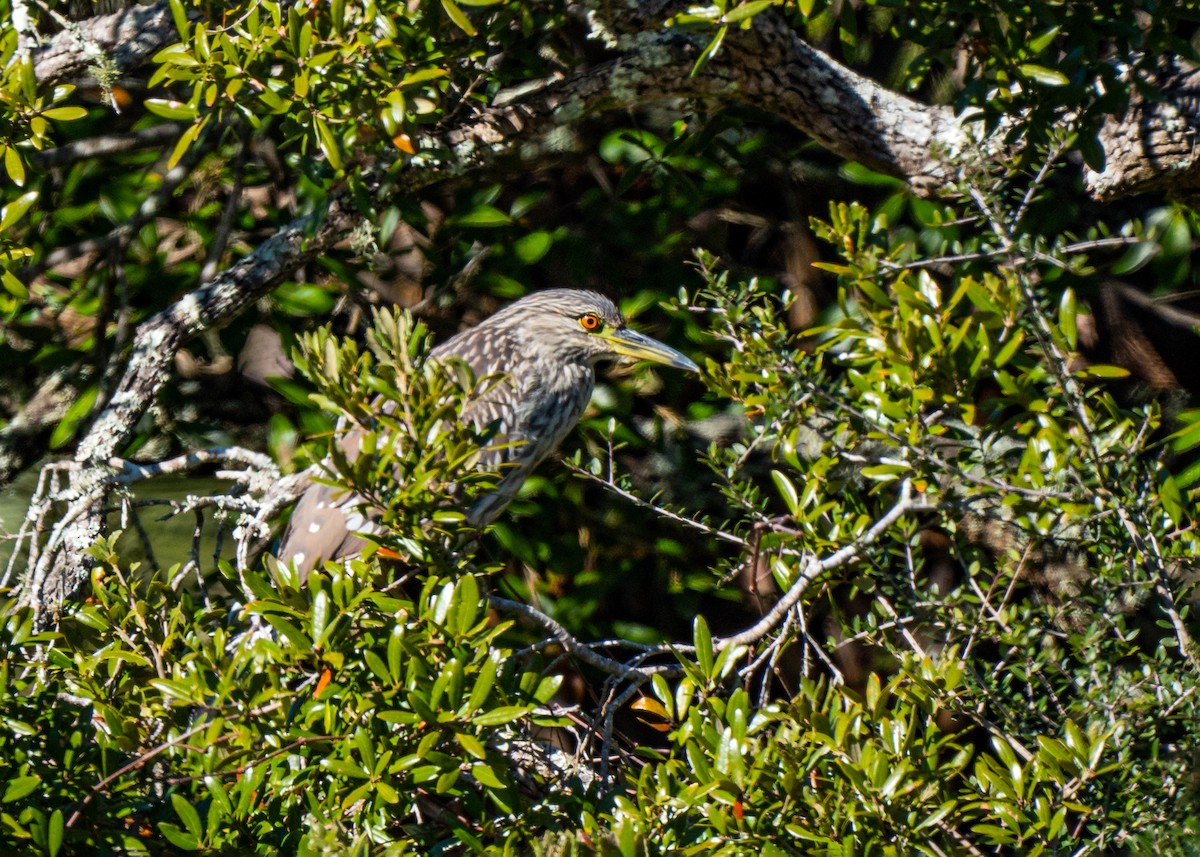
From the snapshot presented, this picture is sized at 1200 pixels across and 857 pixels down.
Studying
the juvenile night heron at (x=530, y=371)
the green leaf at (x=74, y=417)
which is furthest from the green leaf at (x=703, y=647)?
the green leaf at (x=74, y=417)

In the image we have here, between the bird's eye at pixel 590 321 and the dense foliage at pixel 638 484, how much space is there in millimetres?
167

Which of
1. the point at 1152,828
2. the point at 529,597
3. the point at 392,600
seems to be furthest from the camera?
the point at 529,597

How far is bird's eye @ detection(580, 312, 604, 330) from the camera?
328cm

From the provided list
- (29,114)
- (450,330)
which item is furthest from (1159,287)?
(29,114)

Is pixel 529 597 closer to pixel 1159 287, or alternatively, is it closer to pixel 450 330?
pixel 450 330

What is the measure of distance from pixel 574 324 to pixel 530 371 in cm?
21

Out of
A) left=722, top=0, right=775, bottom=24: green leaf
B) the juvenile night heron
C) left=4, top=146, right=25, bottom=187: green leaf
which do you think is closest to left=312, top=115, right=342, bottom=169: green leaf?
left=4, top=146, right=25, bottom=187: green leaf

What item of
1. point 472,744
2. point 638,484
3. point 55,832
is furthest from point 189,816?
point 638,484

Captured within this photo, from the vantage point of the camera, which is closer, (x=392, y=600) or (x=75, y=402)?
(x=392, y=600)

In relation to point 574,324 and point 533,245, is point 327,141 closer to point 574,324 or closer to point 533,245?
point 533,245

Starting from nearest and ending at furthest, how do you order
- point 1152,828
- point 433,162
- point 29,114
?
point 1152,828 → point 29,114 → point 433,162

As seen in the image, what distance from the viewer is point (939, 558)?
336cm

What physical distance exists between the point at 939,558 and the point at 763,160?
1380 mm

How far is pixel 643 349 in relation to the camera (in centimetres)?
315
